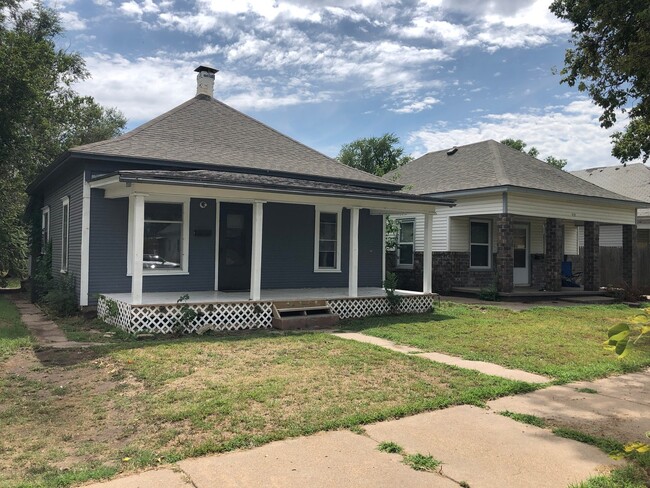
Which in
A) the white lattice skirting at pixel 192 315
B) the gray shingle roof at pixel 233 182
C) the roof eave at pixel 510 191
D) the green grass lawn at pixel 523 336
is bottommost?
the green grass lawn at pixel 523 336

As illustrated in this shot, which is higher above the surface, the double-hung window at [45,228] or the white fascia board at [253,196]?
the white fascia board at [253,196]

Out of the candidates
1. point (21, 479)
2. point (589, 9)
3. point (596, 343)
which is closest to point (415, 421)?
point (21, 479)

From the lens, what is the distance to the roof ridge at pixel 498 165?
1574 centimetres

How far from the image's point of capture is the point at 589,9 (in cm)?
877

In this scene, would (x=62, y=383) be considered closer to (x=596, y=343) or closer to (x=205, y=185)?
(x=205, y=185)

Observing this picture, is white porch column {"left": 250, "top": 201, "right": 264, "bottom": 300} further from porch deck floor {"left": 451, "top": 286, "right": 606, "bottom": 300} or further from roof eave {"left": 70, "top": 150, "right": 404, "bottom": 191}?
porch deck floor {"left": 451, "top": 286, "right": 606, "bottom": 300}

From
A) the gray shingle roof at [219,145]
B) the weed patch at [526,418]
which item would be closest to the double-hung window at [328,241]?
the gray shingle roof at [219,145]

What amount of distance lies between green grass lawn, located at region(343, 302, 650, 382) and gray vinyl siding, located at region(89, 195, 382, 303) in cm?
246

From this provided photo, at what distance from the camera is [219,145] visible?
41.7ft

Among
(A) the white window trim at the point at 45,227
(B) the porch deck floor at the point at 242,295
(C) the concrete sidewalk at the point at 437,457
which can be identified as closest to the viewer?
(C) the concrete sidewalk at the point at 437,457

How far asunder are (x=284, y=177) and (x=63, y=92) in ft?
56.2

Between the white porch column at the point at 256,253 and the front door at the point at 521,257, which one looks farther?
the front door at the point at 521,257

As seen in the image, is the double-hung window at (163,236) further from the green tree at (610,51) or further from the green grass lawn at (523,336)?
the green tree at (610,51)

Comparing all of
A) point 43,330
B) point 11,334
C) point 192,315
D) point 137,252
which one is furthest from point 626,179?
point 11,334
